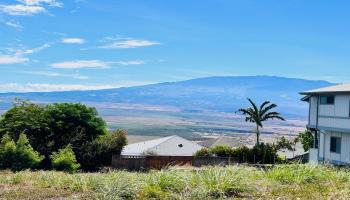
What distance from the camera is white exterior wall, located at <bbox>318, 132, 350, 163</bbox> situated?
37094 mm

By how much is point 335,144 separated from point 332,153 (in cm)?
71

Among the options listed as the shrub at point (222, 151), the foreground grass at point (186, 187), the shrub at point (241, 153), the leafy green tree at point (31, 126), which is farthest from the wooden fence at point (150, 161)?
the foreground grass at point (186, 187)

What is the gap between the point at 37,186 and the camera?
10.5 m

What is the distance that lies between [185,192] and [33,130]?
46073mm

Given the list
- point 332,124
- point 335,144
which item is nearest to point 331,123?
point 332,124

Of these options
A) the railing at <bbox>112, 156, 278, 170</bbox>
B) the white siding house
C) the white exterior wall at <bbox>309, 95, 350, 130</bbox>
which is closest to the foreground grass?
the white exterior wall at <bbox>309, 95, 350, 130</bbox>

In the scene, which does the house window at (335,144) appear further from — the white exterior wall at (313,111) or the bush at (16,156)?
the bush at (16,156)

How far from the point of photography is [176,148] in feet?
241

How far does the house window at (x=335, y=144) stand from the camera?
3818 cm

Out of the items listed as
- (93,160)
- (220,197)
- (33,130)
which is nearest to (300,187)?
(220,197)

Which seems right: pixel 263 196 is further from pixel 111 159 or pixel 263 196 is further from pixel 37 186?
pixel 111 159

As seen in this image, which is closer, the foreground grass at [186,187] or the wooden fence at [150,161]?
the foreground grass at [186,187]

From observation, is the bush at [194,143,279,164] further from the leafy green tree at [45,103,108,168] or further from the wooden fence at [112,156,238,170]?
the leafy green tree at [45,103,108,168]

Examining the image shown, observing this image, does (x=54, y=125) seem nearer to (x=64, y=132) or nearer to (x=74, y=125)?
(x=64, y=132)
